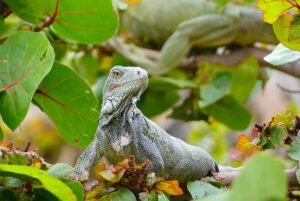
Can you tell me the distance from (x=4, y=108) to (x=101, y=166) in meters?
0.38

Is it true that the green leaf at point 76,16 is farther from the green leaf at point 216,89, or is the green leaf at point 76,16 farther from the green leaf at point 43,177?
the green leaf at point 216,89

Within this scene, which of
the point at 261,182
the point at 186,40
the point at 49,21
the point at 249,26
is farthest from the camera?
the point at 249,26

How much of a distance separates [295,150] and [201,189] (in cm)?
23

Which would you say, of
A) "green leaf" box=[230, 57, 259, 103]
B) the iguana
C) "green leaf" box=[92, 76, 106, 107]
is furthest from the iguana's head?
the iguana

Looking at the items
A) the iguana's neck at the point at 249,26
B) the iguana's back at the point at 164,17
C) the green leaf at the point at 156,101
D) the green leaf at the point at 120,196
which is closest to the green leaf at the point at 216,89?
the green leaf at the point at 156,101

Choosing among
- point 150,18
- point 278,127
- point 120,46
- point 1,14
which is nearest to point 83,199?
point 278,127

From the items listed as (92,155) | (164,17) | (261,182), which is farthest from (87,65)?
(261,182)

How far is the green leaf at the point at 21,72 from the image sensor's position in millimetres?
1626

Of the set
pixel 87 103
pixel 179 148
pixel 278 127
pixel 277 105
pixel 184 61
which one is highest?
pixel 278 127

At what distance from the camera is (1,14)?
195cm

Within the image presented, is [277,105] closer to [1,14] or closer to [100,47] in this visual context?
[100,47]

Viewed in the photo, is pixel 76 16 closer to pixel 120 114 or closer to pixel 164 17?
pixel 120 114

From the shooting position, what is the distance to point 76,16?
1.84 metres

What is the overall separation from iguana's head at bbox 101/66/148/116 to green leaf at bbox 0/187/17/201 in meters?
0.45
